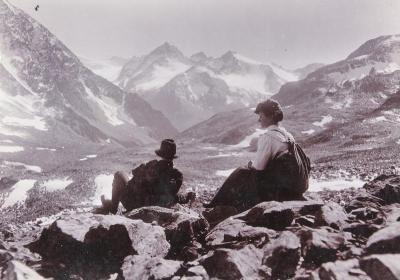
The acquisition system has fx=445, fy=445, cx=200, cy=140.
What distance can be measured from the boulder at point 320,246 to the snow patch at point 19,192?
41.1 meters

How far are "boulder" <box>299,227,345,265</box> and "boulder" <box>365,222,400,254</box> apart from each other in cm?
36

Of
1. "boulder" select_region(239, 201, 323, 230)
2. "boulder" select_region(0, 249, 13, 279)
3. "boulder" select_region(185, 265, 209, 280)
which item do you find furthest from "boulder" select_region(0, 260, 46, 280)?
"boulder" select_region(239, 201, 323, 230)

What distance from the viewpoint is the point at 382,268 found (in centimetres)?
427

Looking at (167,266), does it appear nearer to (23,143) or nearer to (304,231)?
(304,231)

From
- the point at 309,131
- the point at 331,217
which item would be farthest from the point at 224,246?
the point at 309,131

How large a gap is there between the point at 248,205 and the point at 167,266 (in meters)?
2.57

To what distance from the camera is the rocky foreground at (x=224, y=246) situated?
4879 millimetres

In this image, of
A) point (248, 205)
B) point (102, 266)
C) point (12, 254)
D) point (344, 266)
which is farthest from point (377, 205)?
point (12, 254)

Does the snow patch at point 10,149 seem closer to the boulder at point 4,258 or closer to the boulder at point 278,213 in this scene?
the boulder at point 4,258

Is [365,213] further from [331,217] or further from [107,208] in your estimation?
[107,208]

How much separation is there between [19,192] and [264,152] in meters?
46.1

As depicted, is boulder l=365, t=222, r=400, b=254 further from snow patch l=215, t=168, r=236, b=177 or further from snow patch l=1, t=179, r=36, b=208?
snow patch l=215, t=168, r=236, b=177

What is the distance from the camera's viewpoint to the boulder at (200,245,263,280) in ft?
16.2

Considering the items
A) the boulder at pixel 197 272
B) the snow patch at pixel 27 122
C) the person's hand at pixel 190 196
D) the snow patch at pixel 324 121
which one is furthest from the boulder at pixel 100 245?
the snow patch at pixel 27 122
